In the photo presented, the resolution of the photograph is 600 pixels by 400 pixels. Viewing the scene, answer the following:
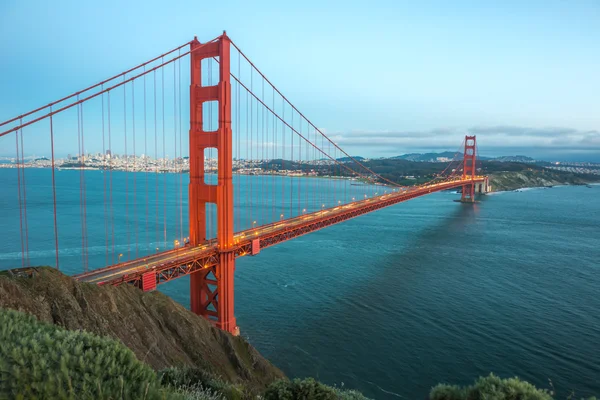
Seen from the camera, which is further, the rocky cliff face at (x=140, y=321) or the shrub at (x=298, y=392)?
the rocky cliff face at (x=140, y=321)

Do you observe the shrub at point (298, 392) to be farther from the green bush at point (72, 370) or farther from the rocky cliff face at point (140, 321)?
the green bush at point (72, 370)

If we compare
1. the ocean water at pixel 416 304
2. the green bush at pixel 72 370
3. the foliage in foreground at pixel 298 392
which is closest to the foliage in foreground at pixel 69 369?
the green bush at pixel 72 370

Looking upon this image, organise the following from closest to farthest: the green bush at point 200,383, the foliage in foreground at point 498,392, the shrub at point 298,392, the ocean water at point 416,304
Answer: the foliage in foreground at point 498,392 < the green bush at point 200,383 < the shrub at point 298,392 < the ocean water at point 416,304

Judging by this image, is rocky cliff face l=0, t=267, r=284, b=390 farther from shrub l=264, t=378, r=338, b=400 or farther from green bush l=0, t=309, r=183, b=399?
green bush l=0, t=309, r=183, b=399

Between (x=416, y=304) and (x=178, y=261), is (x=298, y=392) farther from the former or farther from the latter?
(x=416, y=304)

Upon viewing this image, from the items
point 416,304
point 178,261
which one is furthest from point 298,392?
point 416,304

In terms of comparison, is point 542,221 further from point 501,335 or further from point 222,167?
point 222,167

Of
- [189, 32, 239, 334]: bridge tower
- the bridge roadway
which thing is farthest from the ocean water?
the bridge roadway
